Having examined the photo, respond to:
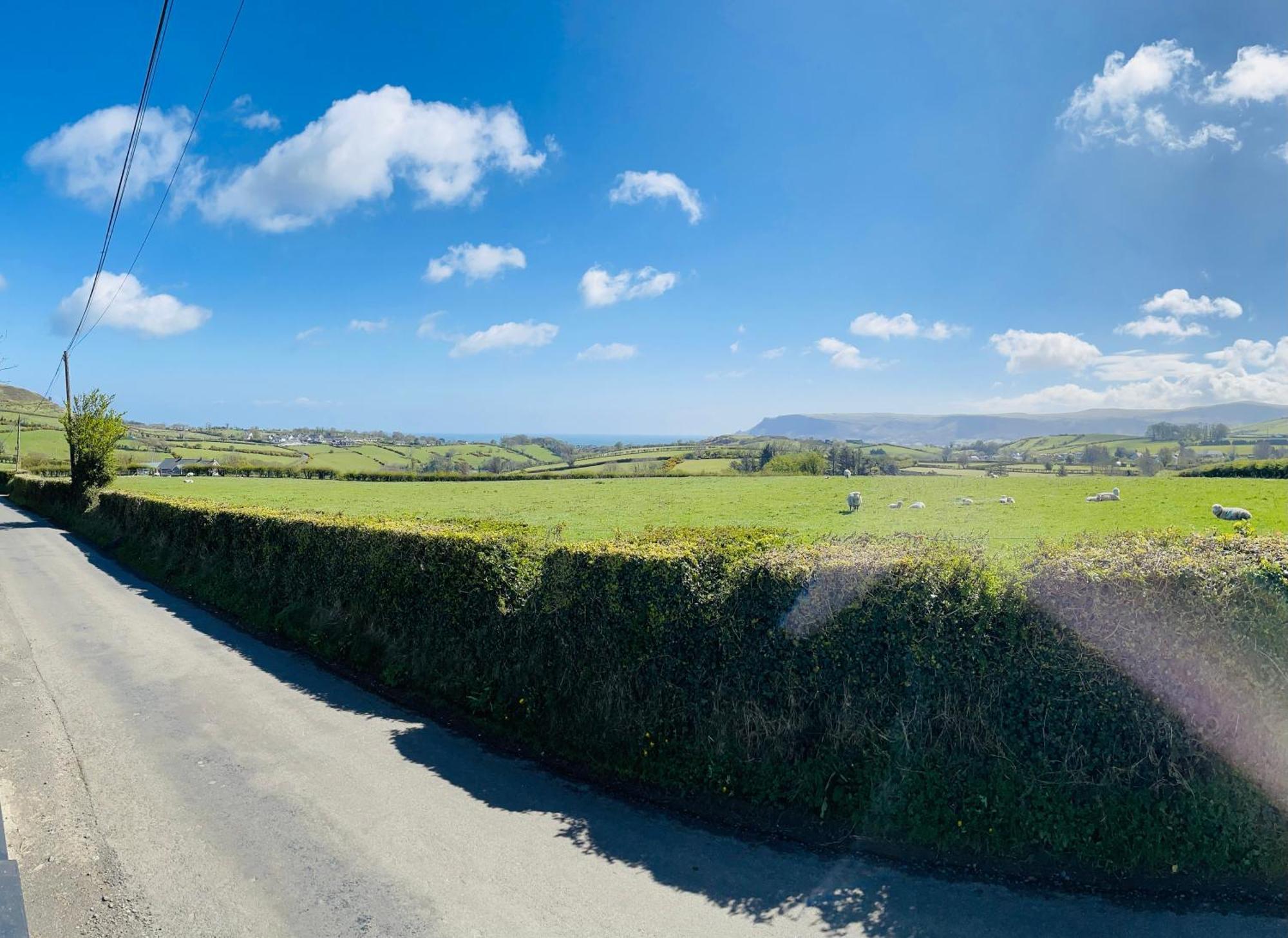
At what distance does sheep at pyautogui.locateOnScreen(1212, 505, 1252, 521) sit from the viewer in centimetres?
2116

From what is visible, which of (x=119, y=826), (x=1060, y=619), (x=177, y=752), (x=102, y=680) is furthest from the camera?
(x=102, y=680)

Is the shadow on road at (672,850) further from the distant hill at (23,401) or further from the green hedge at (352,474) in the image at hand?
the distant hill at (23,401)

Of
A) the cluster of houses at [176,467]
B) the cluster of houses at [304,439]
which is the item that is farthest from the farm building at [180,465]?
the cluster of houses at [304,439]

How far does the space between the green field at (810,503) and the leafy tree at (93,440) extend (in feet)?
10.4

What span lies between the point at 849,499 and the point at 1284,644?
29336 mm

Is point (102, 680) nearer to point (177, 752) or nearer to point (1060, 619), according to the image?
point (177, 752)

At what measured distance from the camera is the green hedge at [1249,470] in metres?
41.5

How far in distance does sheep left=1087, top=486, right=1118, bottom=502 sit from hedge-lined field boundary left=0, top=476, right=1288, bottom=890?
30752mm

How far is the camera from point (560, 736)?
728 cm

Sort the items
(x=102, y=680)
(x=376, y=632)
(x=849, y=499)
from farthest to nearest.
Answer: (x=849, y=499) → (x=376, y=632) → (x=102, y=680)

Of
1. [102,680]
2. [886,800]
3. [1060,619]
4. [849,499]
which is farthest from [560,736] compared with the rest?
[849,499]

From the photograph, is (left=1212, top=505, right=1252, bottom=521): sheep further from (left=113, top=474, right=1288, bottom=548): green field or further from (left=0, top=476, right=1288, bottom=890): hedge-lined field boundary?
(left=0, top=476, right=1288, bottom=890): hedge-lined field boundary

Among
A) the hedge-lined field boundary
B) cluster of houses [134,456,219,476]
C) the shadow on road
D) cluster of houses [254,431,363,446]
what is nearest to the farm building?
cluster of houses [134,456,219,476]

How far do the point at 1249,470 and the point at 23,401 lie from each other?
7758 inches
